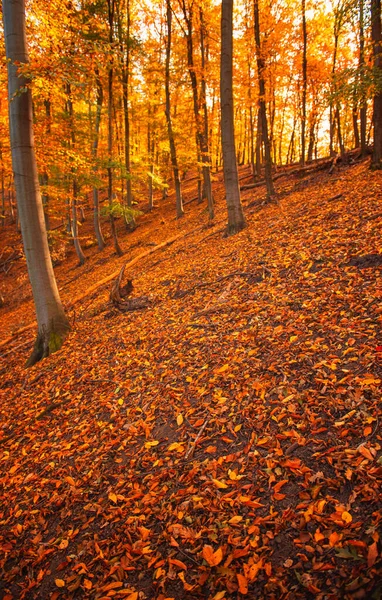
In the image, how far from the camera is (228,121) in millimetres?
8906

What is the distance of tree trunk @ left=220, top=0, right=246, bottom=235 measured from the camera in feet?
27.8

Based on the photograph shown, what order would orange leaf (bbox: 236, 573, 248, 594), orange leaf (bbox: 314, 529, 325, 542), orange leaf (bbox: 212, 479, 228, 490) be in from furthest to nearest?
orange leaf (bbox: 212, 479, 228, 490), orange leaf (bbox: 314, 529, 325, 542), orange leaf (bbox: 236, 573, 248, 594)

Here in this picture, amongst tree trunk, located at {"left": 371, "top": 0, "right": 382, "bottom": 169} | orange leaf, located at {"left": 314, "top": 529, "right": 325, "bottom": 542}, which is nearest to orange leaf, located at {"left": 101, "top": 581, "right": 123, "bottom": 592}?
orange leaf, located at {"left": 314, "top": 529, "right": 325, "bottom": 542}

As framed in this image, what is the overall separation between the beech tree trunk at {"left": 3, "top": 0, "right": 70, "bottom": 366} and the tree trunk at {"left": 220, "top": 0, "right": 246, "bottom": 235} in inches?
211

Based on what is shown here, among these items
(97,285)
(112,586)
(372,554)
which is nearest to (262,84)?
(97,285)

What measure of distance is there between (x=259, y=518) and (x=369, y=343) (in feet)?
7.82

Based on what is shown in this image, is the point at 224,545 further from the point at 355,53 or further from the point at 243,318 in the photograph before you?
the point at 355,53

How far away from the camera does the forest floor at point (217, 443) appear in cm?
217

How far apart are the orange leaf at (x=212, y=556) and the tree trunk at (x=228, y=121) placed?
29.1 ft

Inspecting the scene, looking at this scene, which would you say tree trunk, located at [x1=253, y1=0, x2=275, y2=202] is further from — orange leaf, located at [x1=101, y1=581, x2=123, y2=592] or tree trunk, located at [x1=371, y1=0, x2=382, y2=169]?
orange leaf, located at [x1=101, y1=581, x2=123, y2=592]

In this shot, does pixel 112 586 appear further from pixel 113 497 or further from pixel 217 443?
pixel 217 443

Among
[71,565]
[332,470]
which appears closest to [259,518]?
[332,470]

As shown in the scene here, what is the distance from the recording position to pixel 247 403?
11.4ft

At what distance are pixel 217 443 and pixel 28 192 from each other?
6.29m
